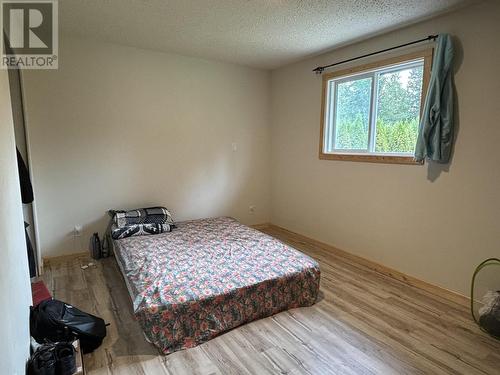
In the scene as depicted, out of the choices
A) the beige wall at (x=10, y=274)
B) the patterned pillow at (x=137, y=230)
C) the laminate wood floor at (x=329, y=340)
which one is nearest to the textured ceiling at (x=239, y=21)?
the beige wall at (x=10, y=274)

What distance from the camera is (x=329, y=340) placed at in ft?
6.72

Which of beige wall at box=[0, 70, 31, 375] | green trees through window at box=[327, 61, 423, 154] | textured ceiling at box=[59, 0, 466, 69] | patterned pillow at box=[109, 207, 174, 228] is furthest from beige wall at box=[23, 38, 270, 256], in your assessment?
beige wall at box=[0, 70, 31, 375]

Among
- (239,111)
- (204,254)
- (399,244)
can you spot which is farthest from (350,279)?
(239,111)

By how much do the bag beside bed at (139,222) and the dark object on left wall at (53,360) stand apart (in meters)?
1.58

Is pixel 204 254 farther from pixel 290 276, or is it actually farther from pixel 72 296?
pixel 72 296

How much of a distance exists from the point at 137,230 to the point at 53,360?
1762 millimetres

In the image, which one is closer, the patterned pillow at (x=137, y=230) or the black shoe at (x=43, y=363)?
the black shoe at (x=43, y=363)

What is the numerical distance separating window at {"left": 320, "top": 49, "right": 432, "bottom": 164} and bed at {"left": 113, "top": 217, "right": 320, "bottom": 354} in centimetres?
144

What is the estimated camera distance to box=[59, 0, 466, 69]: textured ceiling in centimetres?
236

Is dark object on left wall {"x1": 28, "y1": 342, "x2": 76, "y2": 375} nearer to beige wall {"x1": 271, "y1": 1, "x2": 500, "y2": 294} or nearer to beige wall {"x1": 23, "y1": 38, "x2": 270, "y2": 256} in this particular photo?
beige wall {"x1": 23, "y1": 38, "x2": 270, "y2": 256}

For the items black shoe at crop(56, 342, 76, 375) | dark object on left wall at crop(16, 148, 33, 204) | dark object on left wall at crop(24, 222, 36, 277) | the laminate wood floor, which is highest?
dark object on left wall at crop(16, 148, 33, 204)

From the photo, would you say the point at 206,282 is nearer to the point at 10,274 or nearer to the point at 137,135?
the point at 10,274

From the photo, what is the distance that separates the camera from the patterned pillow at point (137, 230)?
126 inches

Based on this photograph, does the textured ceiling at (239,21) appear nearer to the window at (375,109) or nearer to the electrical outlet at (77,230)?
the window at (375,109)
